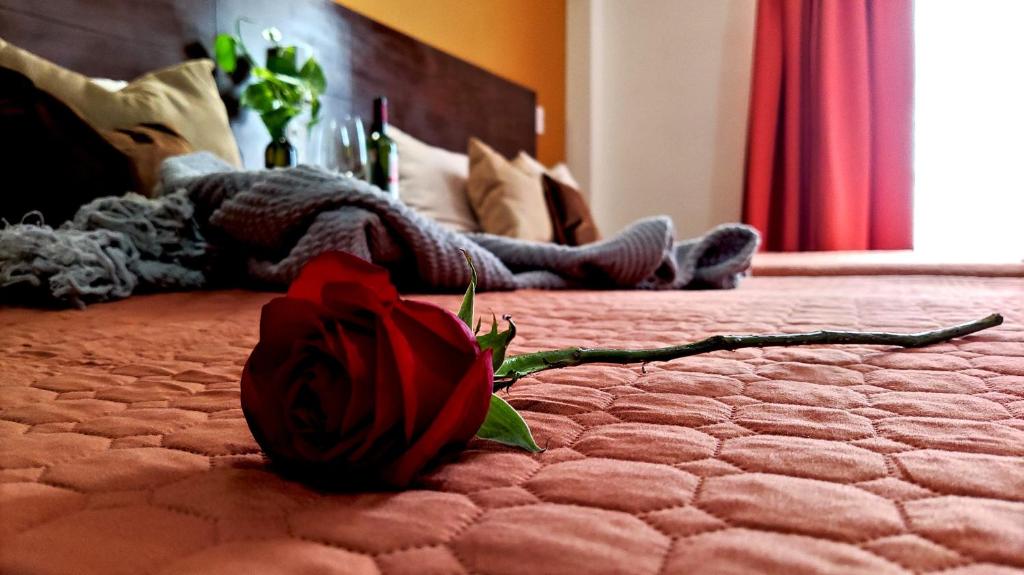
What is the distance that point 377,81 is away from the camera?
2.41m

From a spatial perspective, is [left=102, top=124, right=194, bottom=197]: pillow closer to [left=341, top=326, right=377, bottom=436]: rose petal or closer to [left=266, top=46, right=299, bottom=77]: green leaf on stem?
[left=266, top=46, right=299, bottom=77]: green leaf on stem

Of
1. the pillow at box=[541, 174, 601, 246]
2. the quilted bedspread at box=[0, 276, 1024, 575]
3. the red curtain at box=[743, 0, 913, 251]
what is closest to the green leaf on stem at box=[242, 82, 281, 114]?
the pillow at box=[541, 174, 601, 246]

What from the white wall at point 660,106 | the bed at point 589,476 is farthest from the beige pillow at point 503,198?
the bed at point 589,476

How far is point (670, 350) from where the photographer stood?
0.54 meters

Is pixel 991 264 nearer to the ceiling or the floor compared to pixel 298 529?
nearer to the ceiling

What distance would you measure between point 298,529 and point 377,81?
7.42 feet

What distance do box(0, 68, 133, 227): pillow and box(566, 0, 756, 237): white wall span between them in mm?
2748

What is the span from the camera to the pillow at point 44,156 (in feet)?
3.64

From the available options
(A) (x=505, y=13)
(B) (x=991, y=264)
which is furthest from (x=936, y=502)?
(A) (x=505, y=13)

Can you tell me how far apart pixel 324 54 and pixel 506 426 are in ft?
6.57

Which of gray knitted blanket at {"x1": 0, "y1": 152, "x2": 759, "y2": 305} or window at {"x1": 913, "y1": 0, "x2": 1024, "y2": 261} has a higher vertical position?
window at {"x1": 913, "y1": 0, "x2": 1024, "y2": 261}

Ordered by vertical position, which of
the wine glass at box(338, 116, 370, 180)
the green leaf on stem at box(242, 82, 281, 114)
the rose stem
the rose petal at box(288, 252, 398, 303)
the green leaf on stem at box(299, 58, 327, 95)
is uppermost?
the green leaf on stem at box(299, 58, 327, 95)

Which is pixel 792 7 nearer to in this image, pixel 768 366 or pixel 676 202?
pixel 676 202

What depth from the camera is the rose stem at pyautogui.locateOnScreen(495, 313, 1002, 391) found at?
451 millimetres
